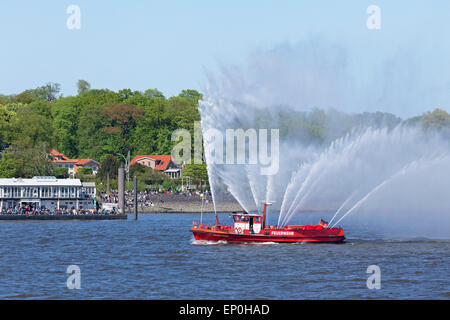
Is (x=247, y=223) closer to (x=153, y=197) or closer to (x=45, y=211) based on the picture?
(x=45, y=211)

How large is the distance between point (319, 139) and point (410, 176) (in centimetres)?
5531

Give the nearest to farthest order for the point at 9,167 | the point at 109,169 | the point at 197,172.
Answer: the point at 9,167, the point at 109,169, the point at 197,172

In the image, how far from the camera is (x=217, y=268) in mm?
56906

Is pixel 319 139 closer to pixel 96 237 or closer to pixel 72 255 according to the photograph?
pixel 96 237

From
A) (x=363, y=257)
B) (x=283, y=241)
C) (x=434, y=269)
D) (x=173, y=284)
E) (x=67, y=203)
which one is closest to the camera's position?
(x=173, y=284)

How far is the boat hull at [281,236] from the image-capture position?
72.5m

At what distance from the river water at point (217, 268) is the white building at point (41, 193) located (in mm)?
52555

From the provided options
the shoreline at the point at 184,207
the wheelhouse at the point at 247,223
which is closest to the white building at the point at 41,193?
the shoreline at the point at 184,207

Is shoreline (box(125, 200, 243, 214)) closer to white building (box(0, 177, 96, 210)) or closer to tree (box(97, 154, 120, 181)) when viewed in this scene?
white building (box(0, 177, 96, 210))

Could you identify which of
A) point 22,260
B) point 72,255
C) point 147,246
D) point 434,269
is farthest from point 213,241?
point 434,269

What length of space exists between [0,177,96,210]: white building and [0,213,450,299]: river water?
52.6m

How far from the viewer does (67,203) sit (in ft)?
457

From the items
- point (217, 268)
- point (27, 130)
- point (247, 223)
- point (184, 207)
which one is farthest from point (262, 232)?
point (27, 130)

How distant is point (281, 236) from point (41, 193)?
7618cm
